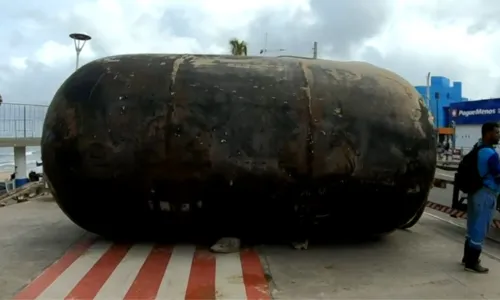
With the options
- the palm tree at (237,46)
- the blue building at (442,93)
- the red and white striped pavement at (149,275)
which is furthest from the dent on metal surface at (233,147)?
the blue building at (442,93)

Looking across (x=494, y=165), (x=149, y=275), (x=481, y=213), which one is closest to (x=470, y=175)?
(x=494, y=165)

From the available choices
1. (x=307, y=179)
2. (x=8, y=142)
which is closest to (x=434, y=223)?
(x=307, y=179)

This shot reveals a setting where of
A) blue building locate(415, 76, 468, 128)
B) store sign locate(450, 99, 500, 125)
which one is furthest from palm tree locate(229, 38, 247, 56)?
blue building locate(415, 76, 468, 128)

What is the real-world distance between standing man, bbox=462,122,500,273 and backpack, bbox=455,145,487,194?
0.09ft

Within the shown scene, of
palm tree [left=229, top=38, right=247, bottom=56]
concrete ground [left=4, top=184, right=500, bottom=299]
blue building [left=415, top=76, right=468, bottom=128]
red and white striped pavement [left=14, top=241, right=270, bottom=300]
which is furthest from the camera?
blue building [left=415, top=76, right=468, bottom=128]

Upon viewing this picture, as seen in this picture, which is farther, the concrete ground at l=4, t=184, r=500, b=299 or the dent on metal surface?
the dent on metal surface

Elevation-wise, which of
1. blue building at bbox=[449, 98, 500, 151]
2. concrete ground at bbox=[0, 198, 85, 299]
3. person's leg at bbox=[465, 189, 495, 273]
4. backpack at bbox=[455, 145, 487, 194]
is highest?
blue building at bbox=[449, 98, 500, 151]

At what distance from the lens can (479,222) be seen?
18.1 ft

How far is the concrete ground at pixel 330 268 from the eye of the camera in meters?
4.86

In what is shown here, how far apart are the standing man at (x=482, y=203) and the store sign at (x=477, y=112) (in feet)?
89.4

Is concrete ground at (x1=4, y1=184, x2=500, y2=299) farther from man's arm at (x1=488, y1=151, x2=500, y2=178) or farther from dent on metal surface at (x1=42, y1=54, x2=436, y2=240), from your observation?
man's arm at (x1=488, y1=151, x2=500, y2=178)

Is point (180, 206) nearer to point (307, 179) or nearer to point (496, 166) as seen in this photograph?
point (307, 179)

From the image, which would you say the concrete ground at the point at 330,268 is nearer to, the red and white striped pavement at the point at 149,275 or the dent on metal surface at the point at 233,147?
the red and white striped pavement at the point at 149,275

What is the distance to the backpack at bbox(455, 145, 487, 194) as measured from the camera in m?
5.52
